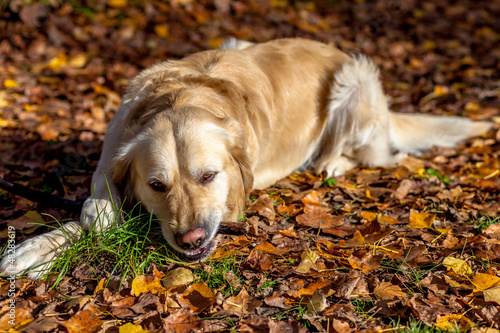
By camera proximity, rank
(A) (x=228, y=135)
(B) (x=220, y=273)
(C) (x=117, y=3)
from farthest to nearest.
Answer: (C) (x=117, y=3)
(A) (x=228, y=135)
(B) (x=220, y=273)

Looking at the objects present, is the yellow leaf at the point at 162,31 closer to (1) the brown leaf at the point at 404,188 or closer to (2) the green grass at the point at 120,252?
(1) the brown leaf at the point at 404,188

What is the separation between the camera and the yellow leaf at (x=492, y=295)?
246cm

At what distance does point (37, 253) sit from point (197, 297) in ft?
3.28

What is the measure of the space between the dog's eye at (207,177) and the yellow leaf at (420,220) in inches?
59.0

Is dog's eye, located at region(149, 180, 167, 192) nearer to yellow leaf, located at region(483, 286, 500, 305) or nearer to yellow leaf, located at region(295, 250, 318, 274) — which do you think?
yellow leaf, located at region(295, 250, 318, 274)

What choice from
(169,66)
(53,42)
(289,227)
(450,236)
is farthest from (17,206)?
(53,42)

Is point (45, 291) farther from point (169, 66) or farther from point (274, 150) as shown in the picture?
point (274, 150)

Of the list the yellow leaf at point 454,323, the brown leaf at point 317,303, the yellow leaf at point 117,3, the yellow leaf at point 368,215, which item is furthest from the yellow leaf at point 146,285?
the yellow leaf at point 117,3

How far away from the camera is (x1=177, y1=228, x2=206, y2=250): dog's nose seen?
8.61ft

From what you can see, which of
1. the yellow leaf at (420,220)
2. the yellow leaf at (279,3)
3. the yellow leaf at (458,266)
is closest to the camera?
the yellow leaf at (458,266)

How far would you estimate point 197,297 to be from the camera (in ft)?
8.16

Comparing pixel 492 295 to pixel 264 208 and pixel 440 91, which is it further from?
pixel 440 91

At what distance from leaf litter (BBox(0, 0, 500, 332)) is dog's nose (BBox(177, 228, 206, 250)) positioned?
0.16m

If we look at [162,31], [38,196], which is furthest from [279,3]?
[38,196]
